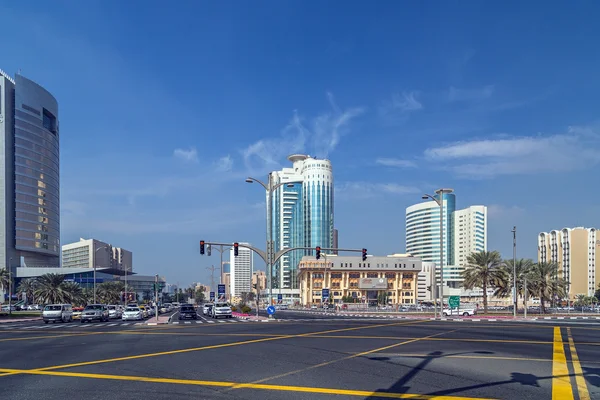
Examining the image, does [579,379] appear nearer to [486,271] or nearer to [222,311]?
[222,311]

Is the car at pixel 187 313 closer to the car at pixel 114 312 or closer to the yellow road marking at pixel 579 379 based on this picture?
the car at pixel 114 312

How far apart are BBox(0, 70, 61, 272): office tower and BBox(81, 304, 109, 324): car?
10731cm

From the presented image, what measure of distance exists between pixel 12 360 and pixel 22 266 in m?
150

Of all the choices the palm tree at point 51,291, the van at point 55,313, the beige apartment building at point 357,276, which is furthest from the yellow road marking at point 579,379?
the beige apartment building at point 357,276

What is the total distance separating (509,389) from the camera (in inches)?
417

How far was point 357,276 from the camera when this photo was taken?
138125mm

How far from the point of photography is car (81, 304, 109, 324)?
1896 inches

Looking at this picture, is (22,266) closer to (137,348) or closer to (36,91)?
(36,91)

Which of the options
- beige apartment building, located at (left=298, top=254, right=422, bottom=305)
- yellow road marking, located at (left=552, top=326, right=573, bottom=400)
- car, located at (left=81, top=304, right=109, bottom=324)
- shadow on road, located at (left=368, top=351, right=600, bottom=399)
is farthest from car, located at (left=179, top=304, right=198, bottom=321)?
beige apartment building, located at (left=298, top=254, right=422, bottom=305)

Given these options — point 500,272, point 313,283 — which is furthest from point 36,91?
point 500,272

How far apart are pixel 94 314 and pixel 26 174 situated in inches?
4602

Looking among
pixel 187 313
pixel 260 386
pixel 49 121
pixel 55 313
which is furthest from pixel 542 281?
pixel 49 121

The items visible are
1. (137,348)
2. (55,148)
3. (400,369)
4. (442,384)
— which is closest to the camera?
(442,384)

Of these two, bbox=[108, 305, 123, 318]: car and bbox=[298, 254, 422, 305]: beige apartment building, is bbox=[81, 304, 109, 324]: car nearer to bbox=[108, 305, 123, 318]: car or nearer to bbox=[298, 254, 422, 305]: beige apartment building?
bbox=[108, 305, 123, 318]: car
